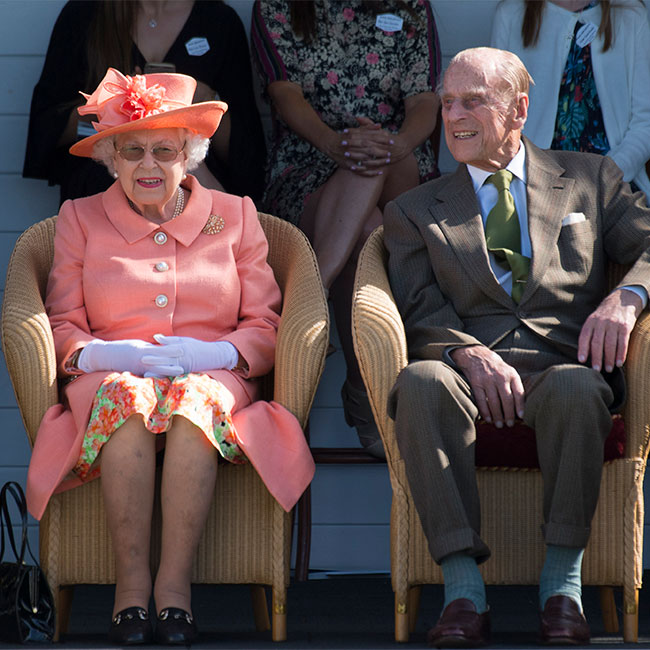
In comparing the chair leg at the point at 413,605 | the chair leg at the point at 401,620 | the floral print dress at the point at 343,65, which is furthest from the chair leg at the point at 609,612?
the floral print dress at the point at 343,65

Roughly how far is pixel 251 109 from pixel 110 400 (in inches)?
62.2

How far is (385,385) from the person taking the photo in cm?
307

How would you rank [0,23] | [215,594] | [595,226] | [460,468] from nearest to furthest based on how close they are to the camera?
[460,468]
[595,226]
[215,594]
[0,23]

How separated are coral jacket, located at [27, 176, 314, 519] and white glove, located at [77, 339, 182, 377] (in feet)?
0.11

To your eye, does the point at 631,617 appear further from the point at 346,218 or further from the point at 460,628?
the point at 346,218

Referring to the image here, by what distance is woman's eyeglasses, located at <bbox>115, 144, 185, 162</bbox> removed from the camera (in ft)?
11.1

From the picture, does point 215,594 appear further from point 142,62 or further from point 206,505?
point 142,62

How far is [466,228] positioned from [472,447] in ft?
2.19

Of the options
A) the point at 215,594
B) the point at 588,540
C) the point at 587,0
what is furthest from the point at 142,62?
the point at 588,540

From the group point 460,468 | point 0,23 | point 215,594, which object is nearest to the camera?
point 460,468

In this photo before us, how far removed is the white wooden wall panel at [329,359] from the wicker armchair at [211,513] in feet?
4.24

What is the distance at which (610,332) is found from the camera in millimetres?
3070

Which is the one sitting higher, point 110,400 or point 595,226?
point 595,226

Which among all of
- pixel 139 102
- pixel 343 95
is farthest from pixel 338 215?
pixel 139 102
